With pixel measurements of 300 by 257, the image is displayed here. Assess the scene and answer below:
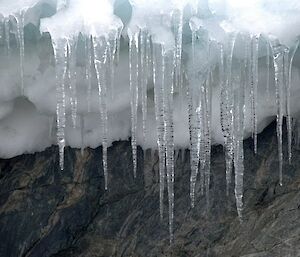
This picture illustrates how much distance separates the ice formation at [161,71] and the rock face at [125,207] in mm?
97

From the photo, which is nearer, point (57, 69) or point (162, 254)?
point (57, 69)

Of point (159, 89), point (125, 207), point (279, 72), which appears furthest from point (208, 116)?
point (125, 207)

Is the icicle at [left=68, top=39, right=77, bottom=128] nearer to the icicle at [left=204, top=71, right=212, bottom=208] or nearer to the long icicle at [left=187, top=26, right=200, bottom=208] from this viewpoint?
the long icicle at [left=187, top=26, right=200, bottom=208]

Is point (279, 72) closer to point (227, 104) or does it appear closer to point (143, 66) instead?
point (227, 104)

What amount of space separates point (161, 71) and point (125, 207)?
123 cm

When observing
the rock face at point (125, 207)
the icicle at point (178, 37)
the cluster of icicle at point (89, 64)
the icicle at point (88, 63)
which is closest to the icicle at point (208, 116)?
the icicle at point (178, 37)

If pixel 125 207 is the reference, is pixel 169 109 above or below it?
above

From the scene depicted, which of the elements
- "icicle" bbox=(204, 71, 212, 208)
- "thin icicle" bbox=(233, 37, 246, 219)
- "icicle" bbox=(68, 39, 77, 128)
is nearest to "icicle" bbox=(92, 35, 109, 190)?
"icicle" bbox=(68, 39, 77, 128)

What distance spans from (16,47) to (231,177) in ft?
5.46

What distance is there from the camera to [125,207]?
4.75 m

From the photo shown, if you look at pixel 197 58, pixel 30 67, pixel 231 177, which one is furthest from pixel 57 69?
pixel 231 177

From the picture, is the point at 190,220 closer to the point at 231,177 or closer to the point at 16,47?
the point at 231,177

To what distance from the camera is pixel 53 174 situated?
4809 millimetres

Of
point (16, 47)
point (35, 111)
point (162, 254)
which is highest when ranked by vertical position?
point (16, 47)
